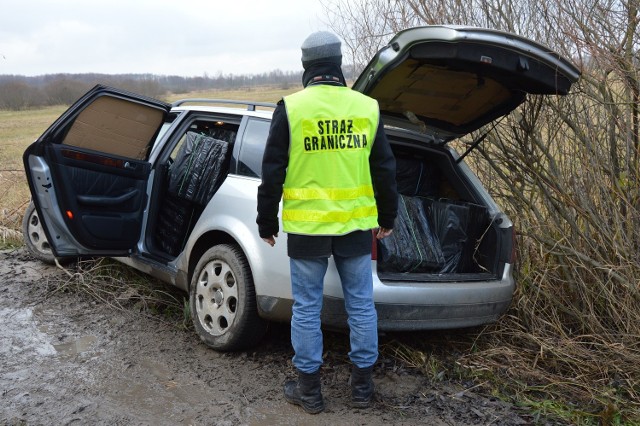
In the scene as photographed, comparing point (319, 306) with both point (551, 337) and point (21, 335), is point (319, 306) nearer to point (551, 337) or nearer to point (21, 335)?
point (551, 337)

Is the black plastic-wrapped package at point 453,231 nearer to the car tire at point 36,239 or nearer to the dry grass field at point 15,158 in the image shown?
the dry grass field at point 15,158

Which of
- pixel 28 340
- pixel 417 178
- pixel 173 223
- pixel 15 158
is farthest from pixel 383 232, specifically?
pixel 15 158

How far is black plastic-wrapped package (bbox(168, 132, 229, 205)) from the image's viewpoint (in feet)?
15.3

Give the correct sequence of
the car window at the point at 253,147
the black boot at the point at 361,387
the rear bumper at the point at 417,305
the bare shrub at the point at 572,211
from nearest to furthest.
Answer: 1. the black boot at the point at 361,387
2. the rear bumper at the point at 417,305
3. the bare shrub at the point at 572,211
4. the car window at the point at 253,147

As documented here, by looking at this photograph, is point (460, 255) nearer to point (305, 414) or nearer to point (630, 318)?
point (630, 318)

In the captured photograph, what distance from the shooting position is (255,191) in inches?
159

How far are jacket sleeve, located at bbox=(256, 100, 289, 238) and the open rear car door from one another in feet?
6.57

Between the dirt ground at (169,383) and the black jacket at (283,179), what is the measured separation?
911 millimetres

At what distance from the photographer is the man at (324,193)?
328cm

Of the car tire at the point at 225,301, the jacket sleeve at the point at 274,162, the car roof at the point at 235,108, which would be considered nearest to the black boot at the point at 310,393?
the car tire at the point at 225,301

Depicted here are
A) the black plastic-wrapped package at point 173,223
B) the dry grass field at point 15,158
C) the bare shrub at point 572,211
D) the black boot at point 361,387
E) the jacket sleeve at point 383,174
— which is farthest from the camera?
the dry grass field at point 15,158

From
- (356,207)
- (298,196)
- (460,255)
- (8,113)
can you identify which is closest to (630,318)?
(460,255)

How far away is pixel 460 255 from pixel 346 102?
5.46ft

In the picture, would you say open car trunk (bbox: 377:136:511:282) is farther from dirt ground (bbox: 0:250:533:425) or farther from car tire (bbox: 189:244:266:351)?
car tire (bbox: 189:244:266:351)
